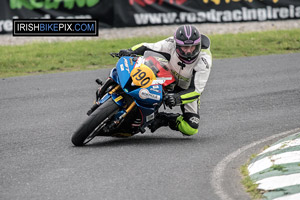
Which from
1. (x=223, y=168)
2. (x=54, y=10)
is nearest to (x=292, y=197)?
(x=223, y=168)

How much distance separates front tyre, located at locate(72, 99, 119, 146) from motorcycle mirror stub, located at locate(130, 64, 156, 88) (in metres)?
0.40

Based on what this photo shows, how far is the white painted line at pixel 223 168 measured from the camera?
242 inches

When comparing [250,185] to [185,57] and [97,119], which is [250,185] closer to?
[97,119]

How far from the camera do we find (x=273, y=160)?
6832mm

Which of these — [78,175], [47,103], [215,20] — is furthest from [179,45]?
[215,20]

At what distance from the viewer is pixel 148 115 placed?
807 centimetres

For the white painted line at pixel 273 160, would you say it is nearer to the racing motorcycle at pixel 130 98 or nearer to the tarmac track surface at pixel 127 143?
the tarmac track surface at pixel 127 143

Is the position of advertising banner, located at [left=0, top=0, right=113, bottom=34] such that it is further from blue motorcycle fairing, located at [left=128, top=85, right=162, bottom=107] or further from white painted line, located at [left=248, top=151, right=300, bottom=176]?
white painted line, located at [left=248, top=151, right=300, bottom=176]

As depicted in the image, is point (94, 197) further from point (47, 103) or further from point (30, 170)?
point (47, 103)

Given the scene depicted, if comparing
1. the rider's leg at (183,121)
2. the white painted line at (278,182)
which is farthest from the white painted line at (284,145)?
the rider's leg at (183,121)

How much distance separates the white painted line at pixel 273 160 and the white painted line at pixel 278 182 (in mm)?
468

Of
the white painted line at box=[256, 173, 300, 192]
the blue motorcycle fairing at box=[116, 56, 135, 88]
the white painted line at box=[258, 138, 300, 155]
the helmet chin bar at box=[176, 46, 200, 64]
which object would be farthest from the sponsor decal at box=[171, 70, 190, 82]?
the white painted line at box=[256, 173, 300, 192]

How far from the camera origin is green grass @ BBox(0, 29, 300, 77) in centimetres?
1566

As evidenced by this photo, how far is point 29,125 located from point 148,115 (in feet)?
7.57
